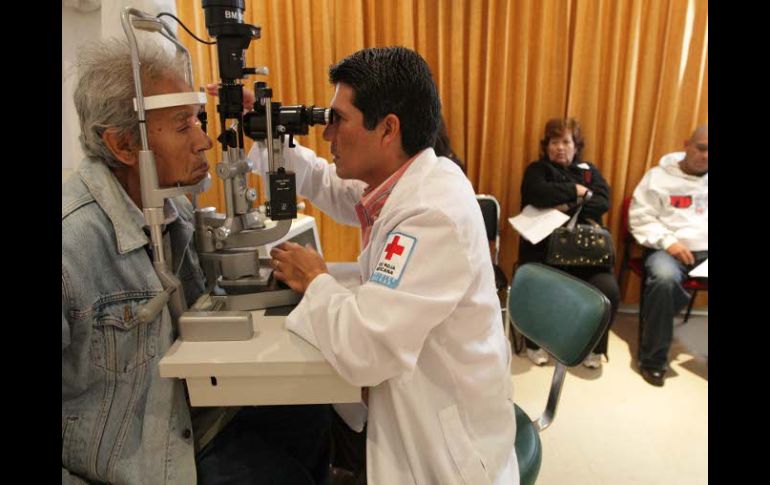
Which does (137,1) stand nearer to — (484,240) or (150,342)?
(150,342)

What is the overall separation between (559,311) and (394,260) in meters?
0.63

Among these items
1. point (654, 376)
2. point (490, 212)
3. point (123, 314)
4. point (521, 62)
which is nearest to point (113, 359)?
point (123, 314)

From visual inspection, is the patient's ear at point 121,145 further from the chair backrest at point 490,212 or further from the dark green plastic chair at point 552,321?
the chair backrest at point 490,212

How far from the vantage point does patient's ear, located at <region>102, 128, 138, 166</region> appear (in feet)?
2.99

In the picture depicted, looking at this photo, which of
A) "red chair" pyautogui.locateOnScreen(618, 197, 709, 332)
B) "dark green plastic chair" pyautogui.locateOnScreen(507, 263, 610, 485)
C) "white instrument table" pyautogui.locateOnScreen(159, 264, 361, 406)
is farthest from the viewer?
"red chair" pyautogui.locateOnScreen(618, 197, 709, 332)

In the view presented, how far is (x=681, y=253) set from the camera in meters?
2.39

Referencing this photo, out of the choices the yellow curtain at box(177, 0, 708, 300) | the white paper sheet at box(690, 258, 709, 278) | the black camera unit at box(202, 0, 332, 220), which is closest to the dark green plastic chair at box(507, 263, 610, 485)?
the black camera unit at box(202, 0, 332, 220)

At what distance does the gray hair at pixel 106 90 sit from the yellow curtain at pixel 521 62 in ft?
Answer: 5.55

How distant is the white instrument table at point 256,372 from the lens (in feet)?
2.54

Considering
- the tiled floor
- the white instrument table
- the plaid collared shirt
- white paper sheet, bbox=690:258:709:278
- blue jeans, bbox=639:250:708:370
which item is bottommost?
the tiled floor

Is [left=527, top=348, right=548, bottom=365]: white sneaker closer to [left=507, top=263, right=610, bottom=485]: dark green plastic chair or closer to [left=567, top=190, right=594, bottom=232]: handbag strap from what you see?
[left=567, top=190, right=594, bottom=232]: handbag strap

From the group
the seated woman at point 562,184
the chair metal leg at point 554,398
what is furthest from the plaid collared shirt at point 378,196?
the seated woman at point 562,184

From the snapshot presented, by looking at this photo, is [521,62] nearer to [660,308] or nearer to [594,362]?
[660,308]

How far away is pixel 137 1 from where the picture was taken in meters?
1.43
